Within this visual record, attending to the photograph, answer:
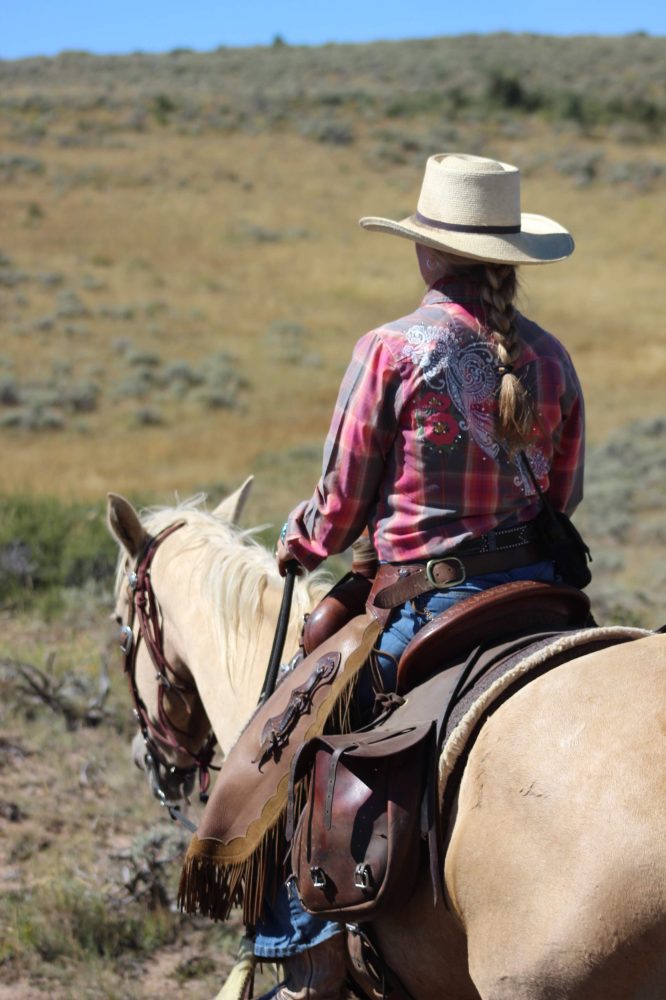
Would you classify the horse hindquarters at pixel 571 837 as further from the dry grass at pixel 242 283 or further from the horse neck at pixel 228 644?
the dry grass at pixel 242 283

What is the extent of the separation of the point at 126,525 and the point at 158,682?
1.84 ft

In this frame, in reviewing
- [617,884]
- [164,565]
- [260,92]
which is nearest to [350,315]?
[164,565]

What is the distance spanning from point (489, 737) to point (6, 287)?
2921 centimetres

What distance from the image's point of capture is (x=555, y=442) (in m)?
3.06

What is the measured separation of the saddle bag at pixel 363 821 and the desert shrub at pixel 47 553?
6.55 meters

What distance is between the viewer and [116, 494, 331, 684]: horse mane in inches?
138

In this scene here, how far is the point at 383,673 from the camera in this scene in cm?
279

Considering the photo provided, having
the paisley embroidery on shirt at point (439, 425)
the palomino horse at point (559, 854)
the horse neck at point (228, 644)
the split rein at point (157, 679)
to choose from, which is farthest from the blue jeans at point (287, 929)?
the paisley embroidery on shirt at point (439, 425)

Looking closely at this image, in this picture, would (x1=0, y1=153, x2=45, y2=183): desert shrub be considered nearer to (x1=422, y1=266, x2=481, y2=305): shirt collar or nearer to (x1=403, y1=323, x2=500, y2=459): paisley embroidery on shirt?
(x1=422, y1=266, x2=481, y2=305): shirt collar

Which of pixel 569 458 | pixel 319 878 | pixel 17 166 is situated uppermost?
pixel 17 166

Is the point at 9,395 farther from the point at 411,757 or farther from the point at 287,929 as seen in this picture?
the point at 411,757

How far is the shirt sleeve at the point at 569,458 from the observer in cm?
302

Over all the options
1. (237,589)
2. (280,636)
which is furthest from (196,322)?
(280,636)

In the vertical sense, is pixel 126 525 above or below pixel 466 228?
below
